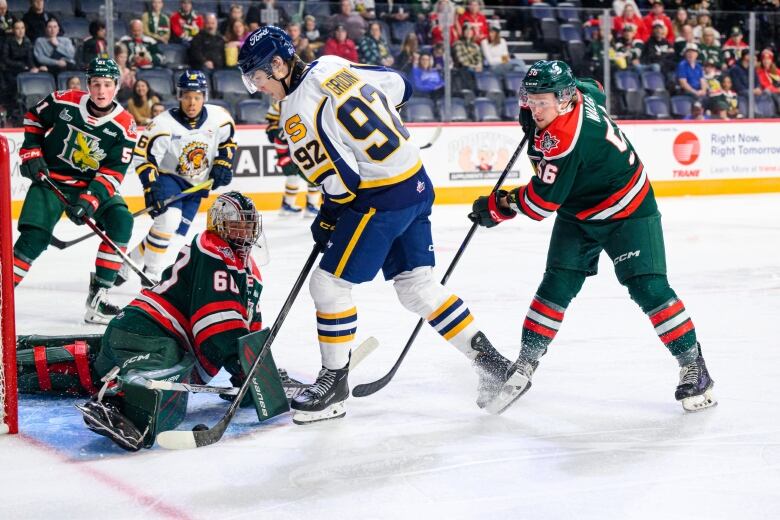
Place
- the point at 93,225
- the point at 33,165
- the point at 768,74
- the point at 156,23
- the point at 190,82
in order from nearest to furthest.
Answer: the point at 33,165, the point at 93,225, the point at 190,82, the point at 156,23, the point at 768,74

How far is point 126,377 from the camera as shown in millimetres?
2824

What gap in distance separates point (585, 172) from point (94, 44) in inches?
259

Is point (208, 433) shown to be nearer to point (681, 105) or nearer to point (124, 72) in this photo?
point (124, 72)

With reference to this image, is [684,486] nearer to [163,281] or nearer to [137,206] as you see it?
[163,281]

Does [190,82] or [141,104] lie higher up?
[190,82]

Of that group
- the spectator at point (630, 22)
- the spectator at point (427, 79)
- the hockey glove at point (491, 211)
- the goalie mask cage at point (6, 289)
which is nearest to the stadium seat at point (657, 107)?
the spectator at point (630, 22)

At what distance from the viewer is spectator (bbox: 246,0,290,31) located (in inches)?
369

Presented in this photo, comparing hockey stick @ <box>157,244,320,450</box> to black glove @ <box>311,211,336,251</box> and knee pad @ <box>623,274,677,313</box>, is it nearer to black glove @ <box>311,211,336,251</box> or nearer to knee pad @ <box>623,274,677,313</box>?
black glove @ <box>311,211,336,251</box>

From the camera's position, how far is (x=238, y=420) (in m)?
3.03

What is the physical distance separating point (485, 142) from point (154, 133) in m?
4.85

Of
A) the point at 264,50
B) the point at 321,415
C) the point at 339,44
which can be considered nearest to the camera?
the point at 264,50

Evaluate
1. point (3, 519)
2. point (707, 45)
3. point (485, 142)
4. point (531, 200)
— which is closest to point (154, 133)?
point (531, 200)

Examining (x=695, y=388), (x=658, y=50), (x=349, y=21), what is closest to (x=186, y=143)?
(x=695, y=388)

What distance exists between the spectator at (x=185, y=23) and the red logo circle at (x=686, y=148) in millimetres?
4819
